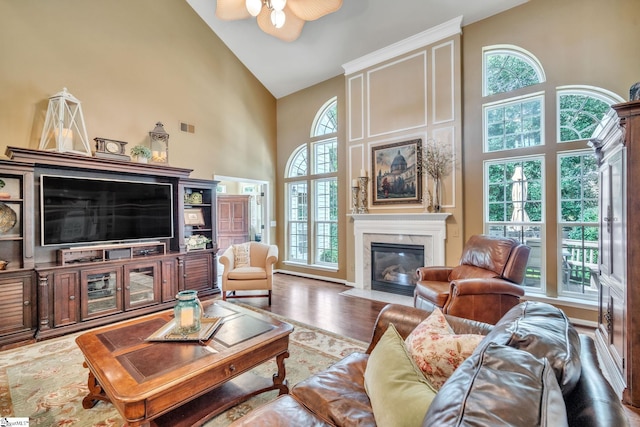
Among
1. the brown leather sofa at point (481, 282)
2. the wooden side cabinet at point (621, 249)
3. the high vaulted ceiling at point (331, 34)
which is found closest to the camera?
the wooden side cabinet at point (621, 249)

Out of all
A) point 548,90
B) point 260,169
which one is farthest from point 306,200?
point 548,90

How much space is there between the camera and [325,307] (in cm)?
405

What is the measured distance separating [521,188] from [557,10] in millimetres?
2113

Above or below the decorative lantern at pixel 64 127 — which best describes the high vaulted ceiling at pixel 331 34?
above

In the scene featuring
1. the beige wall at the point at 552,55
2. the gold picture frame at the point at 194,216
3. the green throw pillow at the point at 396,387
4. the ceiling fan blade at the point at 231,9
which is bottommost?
the green throw pillow at the point at 396,387

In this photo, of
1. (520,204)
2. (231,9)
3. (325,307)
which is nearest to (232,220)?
(325,307)

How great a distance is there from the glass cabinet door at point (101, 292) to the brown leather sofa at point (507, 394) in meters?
3.26

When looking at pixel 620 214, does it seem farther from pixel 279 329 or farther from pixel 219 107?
pixel 219 107

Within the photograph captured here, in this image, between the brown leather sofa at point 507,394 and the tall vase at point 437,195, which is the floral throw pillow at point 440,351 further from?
the tall vase at point 437,195

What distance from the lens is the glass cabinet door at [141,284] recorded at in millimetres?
3746

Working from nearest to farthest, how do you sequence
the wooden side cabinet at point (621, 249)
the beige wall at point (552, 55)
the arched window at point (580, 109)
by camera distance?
the wooden side cabinet at point (621, 249), the beige wall at point (552, 55), the arched window at point (580, 109)

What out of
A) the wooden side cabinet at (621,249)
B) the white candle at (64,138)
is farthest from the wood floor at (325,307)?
the white candle at (64,138)

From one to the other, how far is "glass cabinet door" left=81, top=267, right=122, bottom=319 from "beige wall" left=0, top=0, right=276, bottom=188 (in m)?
1.71

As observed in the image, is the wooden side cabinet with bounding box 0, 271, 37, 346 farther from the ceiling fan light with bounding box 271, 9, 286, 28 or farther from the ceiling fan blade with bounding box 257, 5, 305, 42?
the ceiling fan blade with bounding box 257, 5, 305, 42
